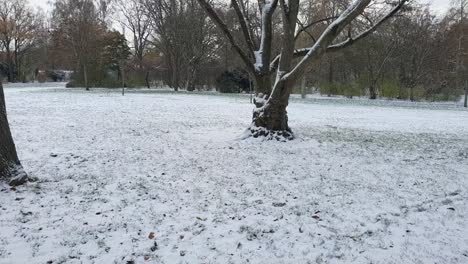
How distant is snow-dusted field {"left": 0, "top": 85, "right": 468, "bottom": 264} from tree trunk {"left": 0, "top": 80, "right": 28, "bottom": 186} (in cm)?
15

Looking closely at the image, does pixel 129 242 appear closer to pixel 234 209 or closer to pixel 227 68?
pixel 234 209

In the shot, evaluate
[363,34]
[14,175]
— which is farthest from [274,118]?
[14,175]

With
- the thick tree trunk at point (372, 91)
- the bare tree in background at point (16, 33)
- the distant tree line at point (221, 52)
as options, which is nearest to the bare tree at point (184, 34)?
the distant tree line at point (221, 52)

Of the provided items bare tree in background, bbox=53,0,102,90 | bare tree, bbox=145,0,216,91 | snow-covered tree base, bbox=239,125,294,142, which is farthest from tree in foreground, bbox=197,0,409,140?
bare tree, bbox=145,0,216,91

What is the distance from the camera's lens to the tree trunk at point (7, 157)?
420 centimetres

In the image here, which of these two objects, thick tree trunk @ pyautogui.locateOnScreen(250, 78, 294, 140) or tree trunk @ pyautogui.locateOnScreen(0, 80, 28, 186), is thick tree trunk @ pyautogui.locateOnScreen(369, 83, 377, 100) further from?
tree trunk @ pyautogui.locateOnScreen(0, 80, 28, 186)

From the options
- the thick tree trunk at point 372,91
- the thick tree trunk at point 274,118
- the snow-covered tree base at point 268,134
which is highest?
the thick tree trunk at point 372,91

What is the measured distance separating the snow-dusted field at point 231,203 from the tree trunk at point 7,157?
0.15m

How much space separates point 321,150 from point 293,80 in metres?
1.68

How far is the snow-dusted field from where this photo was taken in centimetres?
311

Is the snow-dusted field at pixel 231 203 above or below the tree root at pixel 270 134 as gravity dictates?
below

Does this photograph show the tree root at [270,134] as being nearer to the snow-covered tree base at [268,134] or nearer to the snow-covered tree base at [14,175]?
the snow-covered tree base at [268,134]

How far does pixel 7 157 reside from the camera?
4.27 metres

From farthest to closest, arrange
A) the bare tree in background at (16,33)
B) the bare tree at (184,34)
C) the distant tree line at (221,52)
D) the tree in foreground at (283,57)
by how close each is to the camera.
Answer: the bare tree in background at (16,33), the bare tree at (184,34), the distant tree line at (221,52), the tree in foreground at (283,57)
